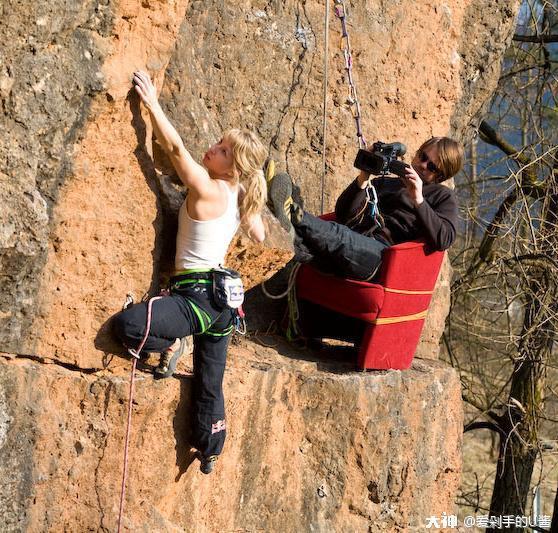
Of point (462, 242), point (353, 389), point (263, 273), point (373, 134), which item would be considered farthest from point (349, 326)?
point (462, 242)

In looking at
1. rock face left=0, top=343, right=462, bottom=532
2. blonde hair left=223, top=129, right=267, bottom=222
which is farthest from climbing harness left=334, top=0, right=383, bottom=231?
blonde hair left=223, top=129, right=267, bottom=222

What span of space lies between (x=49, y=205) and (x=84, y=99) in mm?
444

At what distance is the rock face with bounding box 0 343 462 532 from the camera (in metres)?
3.93

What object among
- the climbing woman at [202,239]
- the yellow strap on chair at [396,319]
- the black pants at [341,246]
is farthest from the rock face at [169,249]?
the yellow strap on chair at [396,319]

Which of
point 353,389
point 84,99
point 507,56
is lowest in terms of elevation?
point 353,389

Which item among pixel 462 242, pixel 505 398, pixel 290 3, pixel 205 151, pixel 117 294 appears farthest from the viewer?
pixel 462 242

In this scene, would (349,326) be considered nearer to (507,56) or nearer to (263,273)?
(263,273)

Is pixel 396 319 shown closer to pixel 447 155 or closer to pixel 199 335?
pixel 447 155

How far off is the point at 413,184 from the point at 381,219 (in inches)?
13.3

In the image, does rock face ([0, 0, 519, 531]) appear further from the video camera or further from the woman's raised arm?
the video camera

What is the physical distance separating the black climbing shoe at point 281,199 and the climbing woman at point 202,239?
0.34 m

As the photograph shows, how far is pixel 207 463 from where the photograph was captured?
4.45 m

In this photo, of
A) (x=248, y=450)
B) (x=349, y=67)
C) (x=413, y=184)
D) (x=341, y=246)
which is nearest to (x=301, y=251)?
(x=341, y=246)

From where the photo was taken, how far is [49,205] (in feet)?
12.5
